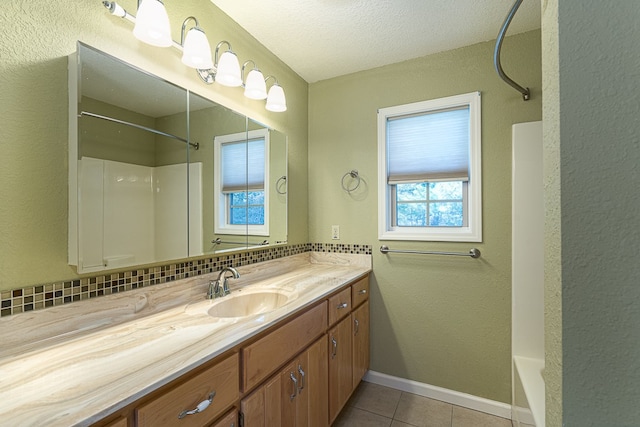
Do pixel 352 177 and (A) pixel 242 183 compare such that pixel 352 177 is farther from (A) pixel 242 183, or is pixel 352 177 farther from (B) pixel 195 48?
(B) pixel 195 48

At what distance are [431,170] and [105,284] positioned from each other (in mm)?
1989

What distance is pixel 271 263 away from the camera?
1963mm

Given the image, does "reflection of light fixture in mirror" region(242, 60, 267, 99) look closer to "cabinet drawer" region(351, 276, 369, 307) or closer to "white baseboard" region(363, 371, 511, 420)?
"cabinet drawer" region(351, 276, 369, 307)

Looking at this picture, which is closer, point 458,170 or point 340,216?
point 458,170

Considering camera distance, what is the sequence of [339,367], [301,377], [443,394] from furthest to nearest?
1. [443,394]
2. [339,367]
3. [301,377]

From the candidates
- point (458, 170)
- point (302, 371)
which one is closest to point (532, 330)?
point (458, 170)

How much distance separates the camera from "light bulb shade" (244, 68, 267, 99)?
1.72 meters

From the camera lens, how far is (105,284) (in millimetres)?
A: 1084

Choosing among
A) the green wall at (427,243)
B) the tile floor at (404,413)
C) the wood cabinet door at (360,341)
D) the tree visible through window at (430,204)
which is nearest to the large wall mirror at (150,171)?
the green wall at (427,243)

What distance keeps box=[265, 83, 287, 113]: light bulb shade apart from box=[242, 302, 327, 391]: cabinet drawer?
1299 mm

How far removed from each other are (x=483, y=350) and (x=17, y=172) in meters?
2.51

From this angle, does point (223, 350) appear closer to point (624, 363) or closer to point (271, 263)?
point (624, 363)

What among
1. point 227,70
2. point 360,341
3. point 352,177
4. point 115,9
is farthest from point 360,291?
point 115,9

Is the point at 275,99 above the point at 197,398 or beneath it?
above
